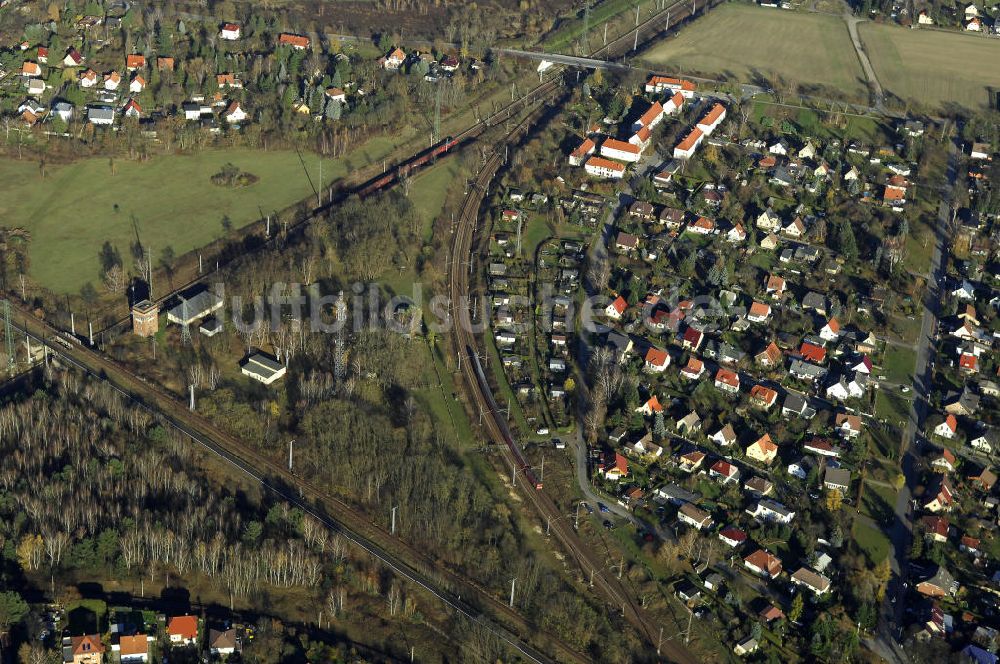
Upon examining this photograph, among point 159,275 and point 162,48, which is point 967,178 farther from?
point 162,48

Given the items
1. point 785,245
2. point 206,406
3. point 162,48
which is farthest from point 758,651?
point 162,48

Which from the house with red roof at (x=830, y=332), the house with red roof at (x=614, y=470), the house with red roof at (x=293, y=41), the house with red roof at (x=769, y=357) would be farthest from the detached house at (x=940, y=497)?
the house with red roof at (x=293, y=41)

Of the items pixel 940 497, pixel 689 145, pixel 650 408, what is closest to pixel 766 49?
pixel 689 145

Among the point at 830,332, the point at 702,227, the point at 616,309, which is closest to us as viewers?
the point at 830,332

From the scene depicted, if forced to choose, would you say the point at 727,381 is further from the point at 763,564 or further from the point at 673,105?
the point at 673,105

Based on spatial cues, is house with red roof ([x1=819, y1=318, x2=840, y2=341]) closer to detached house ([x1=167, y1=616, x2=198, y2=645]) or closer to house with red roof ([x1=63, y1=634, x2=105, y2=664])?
detached house ([x1=167, y1=616, x2=198, y2=645])

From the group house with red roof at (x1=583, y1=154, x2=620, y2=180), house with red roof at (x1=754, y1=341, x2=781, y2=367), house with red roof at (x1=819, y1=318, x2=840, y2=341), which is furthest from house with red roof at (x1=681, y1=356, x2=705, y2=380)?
house with red roof at (x1=583, y1=154, x2=620, y2=180)

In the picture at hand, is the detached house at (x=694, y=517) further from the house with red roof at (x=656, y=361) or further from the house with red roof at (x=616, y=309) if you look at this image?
the house with red roof at (x=616, y=309)
